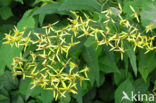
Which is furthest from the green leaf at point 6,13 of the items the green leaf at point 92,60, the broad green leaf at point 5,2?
the green leaf at point 92,60

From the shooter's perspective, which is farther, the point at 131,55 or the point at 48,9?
the point at 48,9

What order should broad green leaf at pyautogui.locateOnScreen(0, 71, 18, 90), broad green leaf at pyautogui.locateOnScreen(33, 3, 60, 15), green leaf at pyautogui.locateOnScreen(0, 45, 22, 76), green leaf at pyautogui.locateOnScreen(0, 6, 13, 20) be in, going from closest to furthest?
1. broad green leaf at pyautogui.locateOnScreen(33, 3, 60, 15)
2. green leaf at pyautogui.locateOnScreen(0, 45, 22, 76)
3. green leaf at pyautogui.locateOnScreen(0, 6, 13, 20)
4. broad green leaf at pyautogui.locateOnScreen(0, 71, 18, 90)

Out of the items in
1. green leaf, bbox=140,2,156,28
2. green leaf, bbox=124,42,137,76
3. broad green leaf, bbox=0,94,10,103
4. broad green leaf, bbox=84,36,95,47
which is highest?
green leaf, bbox=140,2,156,28

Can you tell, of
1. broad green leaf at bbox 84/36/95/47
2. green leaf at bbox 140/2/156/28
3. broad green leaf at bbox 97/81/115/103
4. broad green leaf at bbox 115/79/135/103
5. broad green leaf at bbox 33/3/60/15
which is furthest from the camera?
broad green leaf at bbox 97/81/115/103

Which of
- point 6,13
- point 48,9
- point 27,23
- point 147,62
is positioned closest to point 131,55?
point 147,62

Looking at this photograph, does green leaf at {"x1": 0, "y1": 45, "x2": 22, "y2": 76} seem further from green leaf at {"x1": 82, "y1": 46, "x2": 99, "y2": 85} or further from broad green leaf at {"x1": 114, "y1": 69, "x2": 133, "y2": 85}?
broad green leaf at {"x1": 114, "y1": 69, "x2": 133, "y2": 85}

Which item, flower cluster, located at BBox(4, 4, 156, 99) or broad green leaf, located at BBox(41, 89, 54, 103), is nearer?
flower cluster, located at BBox(4, 4, 156, 99)

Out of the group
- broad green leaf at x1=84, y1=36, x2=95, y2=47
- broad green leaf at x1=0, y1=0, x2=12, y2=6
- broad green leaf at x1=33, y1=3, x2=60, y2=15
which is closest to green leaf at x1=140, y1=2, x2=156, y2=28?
broad green leaf at x1=84, y1=36, x2=95, y2=47

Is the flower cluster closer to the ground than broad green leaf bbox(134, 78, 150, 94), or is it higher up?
higher up

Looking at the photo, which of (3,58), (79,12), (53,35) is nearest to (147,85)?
(79,12)

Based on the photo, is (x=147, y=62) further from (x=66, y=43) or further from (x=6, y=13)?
(x=6, y=13)

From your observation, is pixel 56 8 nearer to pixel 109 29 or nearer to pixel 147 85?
pixel 109 29
